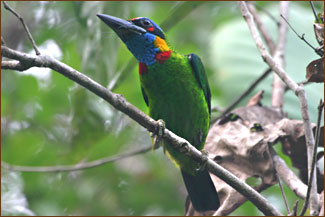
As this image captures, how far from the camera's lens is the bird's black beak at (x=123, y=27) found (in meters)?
3.05

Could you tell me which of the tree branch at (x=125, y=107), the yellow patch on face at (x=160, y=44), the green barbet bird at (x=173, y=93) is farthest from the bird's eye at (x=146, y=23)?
the tree branch at (x=125, y=107)

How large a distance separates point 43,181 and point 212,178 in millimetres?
2784

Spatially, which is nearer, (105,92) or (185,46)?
(105,92)

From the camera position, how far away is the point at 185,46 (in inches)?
255

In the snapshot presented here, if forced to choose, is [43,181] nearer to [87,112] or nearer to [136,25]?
[87,112]

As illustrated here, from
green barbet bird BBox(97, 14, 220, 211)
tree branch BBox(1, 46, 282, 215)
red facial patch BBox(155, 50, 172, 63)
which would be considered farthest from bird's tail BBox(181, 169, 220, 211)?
red facial patch BBox(155, 50, 172, 63)

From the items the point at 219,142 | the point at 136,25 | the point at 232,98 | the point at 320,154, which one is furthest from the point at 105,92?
the point at 232,98

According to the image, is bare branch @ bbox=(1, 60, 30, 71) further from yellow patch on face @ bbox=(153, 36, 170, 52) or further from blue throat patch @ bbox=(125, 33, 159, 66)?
yellow patch on face @ bbox=(153, 36, 170, 52)

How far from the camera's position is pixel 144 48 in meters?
3.46

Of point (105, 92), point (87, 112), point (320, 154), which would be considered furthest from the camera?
point (87, 112)

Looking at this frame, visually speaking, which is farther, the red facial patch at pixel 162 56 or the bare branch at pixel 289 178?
the red facial patch at pixel 162 56

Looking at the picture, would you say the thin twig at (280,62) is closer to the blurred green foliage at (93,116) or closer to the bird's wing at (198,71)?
the blurred green foliage at (93,116)

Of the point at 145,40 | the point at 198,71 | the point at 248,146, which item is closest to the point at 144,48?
the point at 145,40

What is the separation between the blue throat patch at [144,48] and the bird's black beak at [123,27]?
0.07 metres
